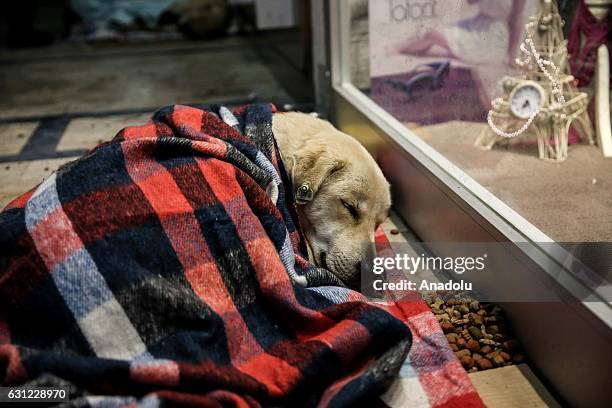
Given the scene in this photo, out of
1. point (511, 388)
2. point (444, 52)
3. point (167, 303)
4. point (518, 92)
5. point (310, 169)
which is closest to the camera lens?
point (167, 303)

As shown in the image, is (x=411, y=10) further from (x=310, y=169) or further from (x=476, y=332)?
(x=476, y=332)

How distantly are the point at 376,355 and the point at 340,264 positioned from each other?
522 mm

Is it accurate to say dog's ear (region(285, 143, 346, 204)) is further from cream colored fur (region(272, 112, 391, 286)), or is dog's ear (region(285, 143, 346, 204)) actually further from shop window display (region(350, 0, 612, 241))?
shop window display (region(350, 0, 612, 241))

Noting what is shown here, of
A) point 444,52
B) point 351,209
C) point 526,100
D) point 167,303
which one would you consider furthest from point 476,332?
point 444,52

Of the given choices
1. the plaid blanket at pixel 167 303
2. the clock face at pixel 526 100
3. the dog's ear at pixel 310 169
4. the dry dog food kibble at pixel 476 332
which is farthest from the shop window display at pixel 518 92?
the plaid blanket at pixel 167 303

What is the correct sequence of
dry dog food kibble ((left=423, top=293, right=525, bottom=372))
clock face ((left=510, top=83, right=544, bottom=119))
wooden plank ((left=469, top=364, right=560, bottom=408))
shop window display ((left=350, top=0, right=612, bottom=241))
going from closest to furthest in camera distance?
wooden plank ((left=469, top=364, right=560, bottom=408)) < dry dog food kibble ((left=423, top=293, right=525, bottom=372)) < shop window display ((left=350, top=0, right=612, bottom=241)) < clock face ((left=510, top=83, right=544, bottom=119))

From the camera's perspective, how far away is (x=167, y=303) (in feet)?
4.81

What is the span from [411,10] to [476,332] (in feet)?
5.22

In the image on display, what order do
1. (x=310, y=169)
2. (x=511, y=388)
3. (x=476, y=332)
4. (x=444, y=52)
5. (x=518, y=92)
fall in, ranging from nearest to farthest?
(x=511, y=388) → (x=476, y=332) → (x=310, y=169) → (x=518, y=92) → (x=444, y=52)

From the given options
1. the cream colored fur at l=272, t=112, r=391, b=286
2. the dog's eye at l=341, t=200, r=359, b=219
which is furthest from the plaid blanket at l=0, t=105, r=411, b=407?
the dog's eye at l=341, t=200, r=359, b=219

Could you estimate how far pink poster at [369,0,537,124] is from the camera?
238 cm

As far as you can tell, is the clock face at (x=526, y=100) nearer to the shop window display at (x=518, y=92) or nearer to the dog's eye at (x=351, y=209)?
the shop window display at (x=518, y=92)

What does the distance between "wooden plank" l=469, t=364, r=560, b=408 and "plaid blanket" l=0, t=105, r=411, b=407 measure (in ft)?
0.97

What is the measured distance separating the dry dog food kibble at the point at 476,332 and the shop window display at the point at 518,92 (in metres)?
Result: 0.48
